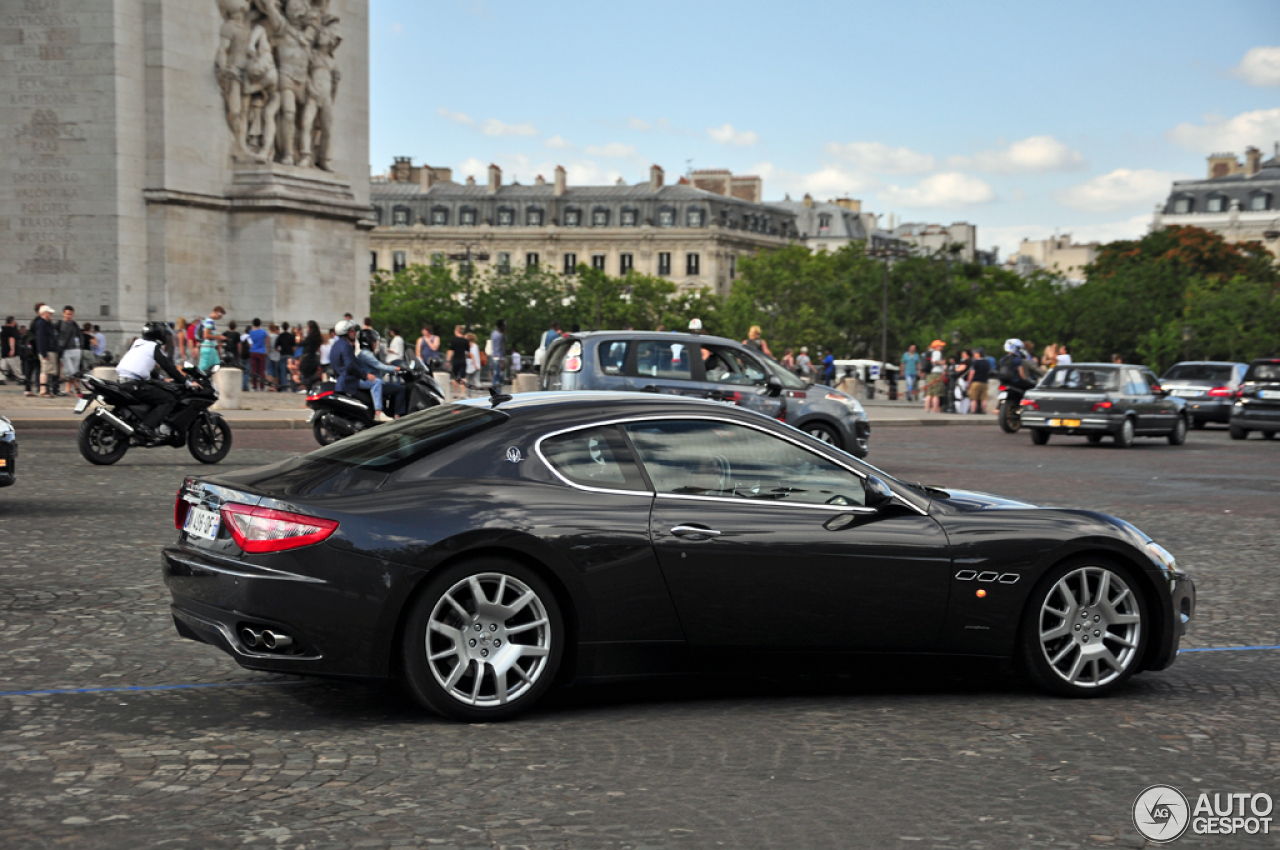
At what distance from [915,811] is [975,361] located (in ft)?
108

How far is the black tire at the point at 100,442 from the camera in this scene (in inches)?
612

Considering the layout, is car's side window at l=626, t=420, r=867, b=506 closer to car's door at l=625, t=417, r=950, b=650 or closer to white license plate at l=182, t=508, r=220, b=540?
car's door at l=625, t=417, r=950, b=650

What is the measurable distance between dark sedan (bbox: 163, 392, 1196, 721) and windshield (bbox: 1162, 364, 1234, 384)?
29103mm

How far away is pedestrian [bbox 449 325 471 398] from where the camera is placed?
3262 cm

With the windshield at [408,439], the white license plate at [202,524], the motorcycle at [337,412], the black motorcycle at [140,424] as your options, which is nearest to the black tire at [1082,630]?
the windshield at [408,439]

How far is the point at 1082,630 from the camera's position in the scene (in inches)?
235

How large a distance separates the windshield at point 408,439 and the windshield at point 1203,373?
99.2 feet

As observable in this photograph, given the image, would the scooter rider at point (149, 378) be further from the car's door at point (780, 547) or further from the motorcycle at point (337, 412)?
the car's door at point (780, 547)

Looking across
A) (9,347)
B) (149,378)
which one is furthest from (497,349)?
(149,378)

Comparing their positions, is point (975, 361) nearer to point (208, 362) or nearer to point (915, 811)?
point (208, 362)

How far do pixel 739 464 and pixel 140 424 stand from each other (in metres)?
11.4

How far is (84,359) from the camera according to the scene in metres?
27.1

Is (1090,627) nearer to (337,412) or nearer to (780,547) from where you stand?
(780,547)

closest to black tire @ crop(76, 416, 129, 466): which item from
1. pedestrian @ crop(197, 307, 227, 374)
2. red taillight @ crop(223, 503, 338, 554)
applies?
pedestrian @ crop(197, 307, 227, 374)
